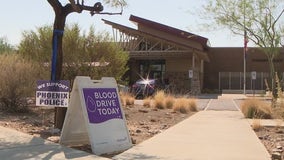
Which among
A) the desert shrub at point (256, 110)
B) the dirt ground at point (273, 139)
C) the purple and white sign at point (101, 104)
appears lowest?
the dirt ground at point (273, 139)

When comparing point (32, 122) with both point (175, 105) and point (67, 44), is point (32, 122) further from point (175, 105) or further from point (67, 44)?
point (175, 105)

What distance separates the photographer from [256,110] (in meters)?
19.3

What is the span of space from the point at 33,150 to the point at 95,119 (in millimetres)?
1370

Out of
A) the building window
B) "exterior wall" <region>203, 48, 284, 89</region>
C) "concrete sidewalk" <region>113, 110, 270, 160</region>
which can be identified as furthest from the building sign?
"exterior wall" <region>203, 48, 284, 89</region>

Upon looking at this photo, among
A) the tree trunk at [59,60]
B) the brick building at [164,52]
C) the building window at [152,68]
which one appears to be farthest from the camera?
the building window at [152,68]

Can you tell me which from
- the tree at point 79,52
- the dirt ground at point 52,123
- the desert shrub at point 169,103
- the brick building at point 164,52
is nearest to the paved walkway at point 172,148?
the dirt ground at point 52,123

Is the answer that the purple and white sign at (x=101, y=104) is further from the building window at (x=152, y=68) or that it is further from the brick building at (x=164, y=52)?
the building window at (x=152, y=68)

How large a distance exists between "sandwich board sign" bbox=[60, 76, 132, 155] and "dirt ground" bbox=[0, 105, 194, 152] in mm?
411

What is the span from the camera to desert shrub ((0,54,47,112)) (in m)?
16.4

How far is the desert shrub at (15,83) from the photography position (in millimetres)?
16422

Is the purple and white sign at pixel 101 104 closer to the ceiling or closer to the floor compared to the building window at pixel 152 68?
closer to the floor

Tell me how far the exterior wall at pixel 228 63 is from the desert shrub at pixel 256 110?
38.4 metres

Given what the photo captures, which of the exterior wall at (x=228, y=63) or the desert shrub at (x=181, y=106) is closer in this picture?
the desert shrub at (x=181, y=106)

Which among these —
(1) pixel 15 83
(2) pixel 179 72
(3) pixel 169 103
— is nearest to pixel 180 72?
(2) pixel 179 72
